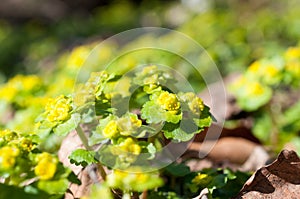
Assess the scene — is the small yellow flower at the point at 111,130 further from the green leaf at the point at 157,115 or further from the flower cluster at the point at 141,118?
the green leaf at the point at 157,115

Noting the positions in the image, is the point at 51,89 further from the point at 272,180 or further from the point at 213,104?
the point at 272,180

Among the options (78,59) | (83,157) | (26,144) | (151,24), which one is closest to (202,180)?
(83,157)

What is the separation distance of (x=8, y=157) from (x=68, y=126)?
27 cm

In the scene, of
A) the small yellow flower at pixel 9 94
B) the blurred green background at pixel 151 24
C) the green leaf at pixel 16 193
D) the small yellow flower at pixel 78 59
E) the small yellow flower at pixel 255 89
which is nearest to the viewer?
the green leaf at pixel 16 193

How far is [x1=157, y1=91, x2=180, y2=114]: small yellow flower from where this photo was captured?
5.15 feet

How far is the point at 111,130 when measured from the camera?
4.83 feet

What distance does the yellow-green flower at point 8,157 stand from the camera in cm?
131

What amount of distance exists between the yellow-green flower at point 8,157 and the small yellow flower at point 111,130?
0.24 m

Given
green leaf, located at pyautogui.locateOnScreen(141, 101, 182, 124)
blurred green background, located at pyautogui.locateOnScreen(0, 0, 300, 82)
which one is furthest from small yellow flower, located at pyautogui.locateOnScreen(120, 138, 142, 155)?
blurred green background, located at pyautogui.locateOnScreen(0, 0, 300, 82)

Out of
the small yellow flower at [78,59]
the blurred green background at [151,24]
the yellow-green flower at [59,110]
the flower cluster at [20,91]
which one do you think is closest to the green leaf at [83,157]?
the yellow-green flower at [59,110]

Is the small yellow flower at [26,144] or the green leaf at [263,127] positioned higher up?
the green leaf at [263,127]

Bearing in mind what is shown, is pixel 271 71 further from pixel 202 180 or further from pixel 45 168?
pixel 45 168

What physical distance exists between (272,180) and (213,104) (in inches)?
53.6

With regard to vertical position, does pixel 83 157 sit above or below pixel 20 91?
below
